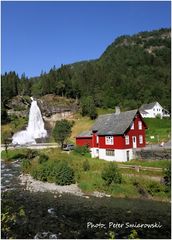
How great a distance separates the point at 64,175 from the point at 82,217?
36.2 ft

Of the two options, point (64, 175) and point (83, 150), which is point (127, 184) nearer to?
point (64, 175)

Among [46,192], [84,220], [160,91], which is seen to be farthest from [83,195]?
[160,91]

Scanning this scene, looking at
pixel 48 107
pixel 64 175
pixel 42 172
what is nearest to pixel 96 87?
pixel 48 107

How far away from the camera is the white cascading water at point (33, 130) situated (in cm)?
8603

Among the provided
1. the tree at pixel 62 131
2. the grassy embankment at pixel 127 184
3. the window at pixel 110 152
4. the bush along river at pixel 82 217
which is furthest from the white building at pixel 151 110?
the bush along river at pixel 82 217

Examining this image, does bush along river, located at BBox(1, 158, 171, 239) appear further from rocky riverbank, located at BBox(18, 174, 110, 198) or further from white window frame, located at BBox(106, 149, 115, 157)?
white window frame, located at BBox(106, 149, 115, 157)

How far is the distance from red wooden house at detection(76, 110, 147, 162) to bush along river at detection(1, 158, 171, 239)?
546 inches

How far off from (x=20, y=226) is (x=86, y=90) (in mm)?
98315

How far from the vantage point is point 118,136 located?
42438 mm

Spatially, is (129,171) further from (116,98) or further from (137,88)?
(137,88)

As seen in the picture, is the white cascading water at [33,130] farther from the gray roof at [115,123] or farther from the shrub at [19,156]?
the gray roof at [115,123]

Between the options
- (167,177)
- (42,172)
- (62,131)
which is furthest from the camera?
(62,131)

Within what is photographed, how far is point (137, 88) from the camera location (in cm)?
12431

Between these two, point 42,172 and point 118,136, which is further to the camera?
point 118,136
